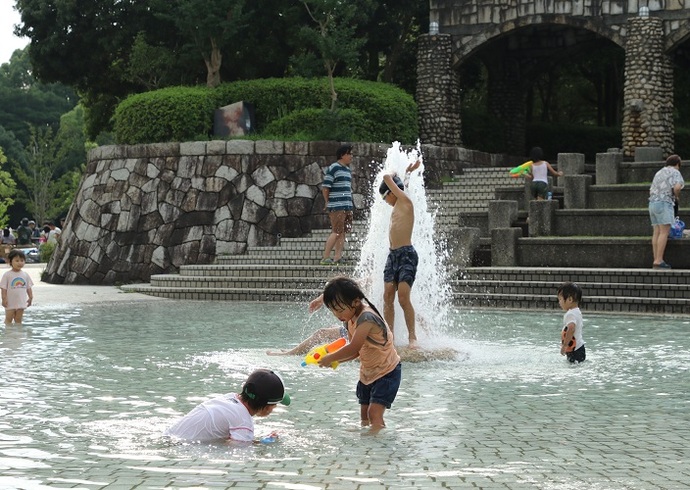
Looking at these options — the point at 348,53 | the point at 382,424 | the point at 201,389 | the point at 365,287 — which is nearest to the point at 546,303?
the point at 365,287

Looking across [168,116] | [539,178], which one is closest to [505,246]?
[539,178]

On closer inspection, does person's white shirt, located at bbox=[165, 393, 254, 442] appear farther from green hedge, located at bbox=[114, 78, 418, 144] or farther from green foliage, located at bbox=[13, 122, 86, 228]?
green foliage, located at bbox=[13, 122, 86, 228]

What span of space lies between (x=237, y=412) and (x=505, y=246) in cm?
1136

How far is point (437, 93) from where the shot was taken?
27.3m

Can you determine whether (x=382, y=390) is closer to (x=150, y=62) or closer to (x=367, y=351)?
(x=367, y=351)

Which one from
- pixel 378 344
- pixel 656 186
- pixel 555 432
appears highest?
pixel 656 186

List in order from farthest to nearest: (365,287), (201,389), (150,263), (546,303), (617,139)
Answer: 1. (617,139)
2. (150,263)
3. (546,303)
4. (365,287)
5. (201,389)

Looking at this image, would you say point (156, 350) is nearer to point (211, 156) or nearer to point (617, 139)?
point (211, 156)

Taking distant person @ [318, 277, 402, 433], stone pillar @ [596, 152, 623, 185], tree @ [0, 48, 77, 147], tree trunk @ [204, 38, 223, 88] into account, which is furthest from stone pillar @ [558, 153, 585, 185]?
tree @ [0, 48, 77, 147]

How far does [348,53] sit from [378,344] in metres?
17.8

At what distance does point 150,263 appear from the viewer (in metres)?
21.0

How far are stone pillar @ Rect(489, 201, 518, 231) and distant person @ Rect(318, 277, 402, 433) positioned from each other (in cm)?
1159

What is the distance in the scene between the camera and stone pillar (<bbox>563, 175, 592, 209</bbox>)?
19.3m

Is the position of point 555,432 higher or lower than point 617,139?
lower
